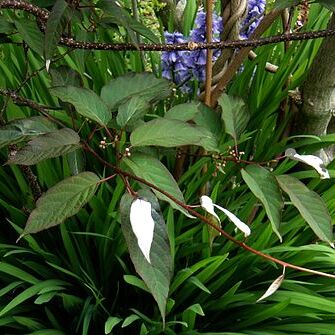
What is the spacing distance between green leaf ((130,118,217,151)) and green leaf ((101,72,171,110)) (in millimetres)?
137

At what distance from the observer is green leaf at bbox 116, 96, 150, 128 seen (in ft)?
2.53

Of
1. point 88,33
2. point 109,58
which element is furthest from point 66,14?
point 109,58

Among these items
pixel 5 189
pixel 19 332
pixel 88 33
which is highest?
pixel 88 33

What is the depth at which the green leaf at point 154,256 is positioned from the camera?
2.13ft

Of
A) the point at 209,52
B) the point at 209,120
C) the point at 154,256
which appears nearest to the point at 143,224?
the point at 154,256

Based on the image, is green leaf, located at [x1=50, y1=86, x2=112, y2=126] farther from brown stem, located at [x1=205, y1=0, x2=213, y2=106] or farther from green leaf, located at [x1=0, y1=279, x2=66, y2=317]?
green leaf, located at [x1=0, y1=279, x2=66, y2=317]

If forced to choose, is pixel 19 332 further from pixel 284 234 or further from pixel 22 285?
pixel 284 234

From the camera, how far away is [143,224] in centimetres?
61

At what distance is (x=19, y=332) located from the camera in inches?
47.7

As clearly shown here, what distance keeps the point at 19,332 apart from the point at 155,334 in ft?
1.05

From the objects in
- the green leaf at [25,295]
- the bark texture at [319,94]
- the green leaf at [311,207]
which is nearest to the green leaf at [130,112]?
the green leaf at [311,207]

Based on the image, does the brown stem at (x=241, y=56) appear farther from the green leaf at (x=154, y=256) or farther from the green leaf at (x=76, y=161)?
the green leaf at (x=154, y=256)

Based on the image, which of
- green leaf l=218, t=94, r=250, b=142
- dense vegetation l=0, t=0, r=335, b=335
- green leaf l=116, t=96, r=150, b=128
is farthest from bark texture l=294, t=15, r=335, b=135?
green leaf l=116, t=96, r=150, b=128

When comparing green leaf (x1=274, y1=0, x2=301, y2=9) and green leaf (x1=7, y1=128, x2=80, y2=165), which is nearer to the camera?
green leaf (x1=7, y1=128, x2=80, y2=165)
